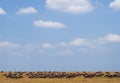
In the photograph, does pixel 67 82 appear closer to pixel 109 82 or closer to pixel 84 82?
pixel 84 82

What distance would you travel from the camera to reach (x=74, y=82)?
162 ft

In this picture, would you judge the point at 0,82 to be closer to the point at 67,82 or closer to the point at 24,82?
the point at 24,82

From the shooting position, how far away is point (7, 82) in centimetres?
5019

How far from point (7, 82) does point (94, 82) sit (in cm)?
1221

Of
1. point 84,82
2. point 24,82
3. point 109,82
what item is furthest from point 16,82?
point 109,82

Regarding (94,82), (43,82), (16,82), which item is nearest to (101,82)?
(94,82)

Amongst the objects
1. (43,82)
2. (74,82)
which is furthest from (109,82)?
(43,82)

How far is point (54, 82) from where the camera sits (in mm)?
49531

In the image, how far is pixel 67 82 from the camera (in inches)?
1941

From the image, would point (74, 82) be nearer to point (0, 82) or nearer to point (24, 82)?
point (24, 82)

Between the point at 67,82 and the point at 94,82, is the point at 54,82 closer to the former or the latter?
the point at 67,82

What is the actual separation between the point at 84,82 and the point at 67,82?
2386mm

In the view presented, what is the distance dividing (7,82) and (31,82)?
3.72 meters

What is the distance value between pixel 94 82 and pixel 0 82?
13.1m
